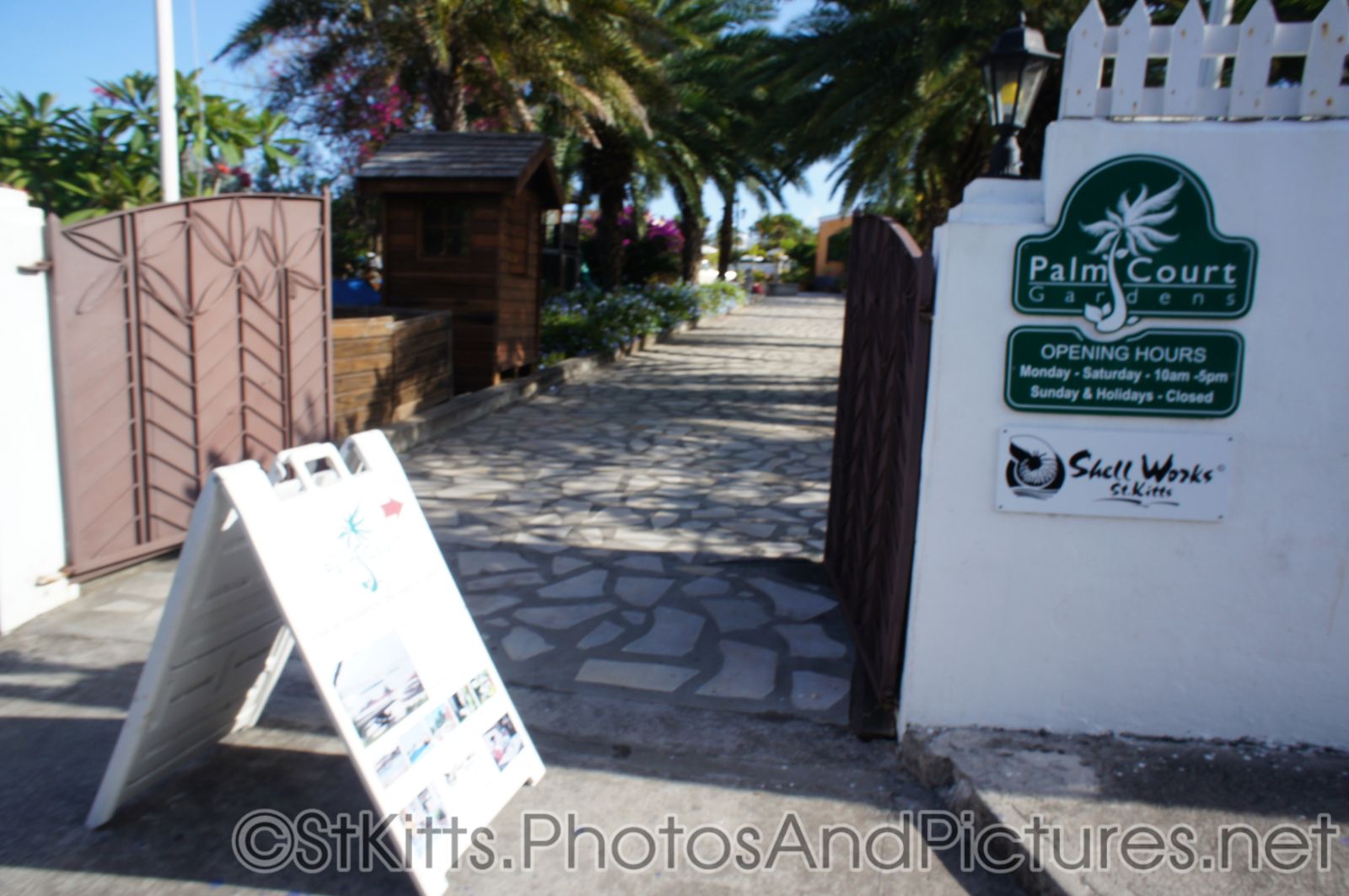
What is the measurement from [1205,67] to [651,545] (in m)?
3.78

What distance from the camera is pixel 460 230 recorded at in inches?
432

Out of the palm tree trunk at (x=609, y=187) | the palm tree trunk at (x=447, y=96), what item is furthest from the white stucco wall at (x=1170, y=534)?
the palm tree trunk at (x=609, y=187)

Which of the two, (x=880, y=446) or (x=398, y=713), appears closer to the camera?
(x=398, y=713)

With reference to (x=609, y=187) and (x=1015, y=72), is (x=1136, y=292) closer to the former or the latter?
(x=1015, y=72)

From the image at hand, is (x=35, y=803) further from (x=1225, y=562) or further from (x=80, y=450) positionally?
(x=1225, y=562)

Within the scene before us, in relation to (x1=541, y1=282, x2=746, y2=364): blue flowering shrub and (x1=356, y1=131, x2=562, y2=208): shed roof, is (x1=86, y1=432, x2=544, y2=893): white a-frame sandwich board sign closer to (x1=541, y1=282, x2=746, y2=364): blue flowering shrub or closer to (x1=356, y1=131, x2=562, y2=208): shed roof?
(x1=356, y1=131, x2=562, y2=208): shed roof

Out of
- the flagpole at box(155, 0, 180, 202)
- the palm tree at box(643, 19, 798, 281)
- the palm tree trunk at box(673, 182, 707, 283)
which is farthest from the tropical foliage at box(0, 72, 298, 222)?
the palm tree trunk at box(673, 182, 707, 283)

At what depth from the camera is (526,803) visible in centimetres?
327

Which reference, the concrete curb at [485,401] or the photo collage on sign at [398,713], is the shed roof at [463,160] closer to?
the concrete curb at [485,401]

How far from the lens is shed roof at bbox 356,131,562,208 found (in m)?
10.5

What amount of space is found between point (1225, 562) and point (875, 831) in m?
1.45

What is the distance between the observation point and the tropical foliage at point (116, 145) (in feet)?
23.9

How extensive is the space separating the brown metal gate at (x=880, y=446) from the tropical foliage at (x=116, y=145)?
220 inches

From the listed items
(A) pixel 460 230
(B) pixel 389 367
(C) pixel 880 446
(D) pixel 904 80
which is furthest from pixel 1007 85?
(A) pixel 460 230
